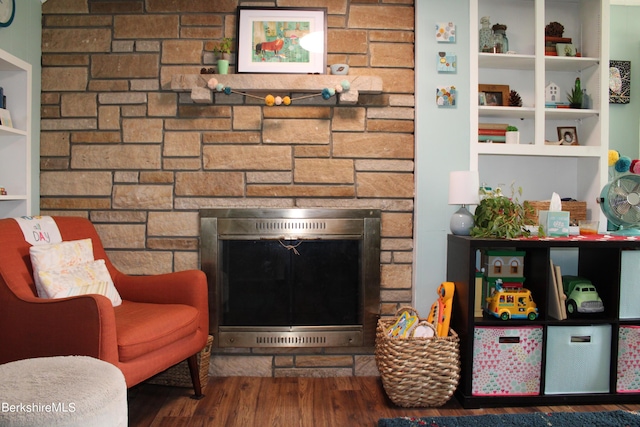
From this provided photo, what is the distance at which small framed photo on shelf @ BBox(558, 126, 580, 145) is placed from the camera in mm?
2768

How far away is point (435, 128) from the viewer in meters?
2.62

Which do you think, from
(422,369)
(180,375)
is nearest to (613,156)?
(422,369)

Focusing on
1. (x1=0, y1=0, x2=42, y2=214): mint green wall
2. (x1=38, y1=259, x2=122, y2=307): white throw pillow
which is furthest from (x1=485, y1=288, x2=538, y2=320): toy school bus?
(x1=0, y1=0, x2=42, y2=214): mint green wall

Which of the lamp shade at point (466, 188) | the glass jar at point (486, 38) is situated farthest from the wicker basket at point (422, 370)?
the glass jar at point (486, 38)

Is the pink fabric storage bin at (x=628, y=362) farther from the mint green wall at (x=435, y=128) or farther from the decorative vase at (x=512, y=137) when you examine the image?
the decorative vase at (x=512, y=137)

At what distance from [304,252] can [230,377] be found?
841 mm

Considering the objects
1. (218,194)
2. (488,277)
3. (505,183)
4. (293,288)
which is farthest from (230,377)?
(505,183)

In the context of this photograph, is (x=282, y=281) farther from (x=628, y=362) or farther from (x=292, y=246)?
(x=628, y=362)

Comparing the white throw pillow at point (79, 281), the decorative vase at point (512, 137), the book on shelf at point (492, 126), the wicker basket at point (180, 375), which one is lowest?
the wicker basket at point (180, 375)

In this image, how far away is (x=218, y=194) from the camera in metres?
2.63

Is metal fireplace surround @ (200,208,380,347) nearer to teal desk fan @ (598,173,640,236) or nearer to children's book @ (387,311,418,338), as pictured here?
children's book @ (387,311,418,338)

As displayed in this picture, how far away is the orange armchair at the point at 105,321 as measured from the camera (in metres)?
1.70

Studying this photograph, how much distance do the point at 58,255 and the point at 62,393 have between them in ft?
3.26

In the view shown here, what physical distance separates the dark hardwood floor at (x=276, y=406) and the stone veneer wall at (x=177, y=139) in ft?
0.63
